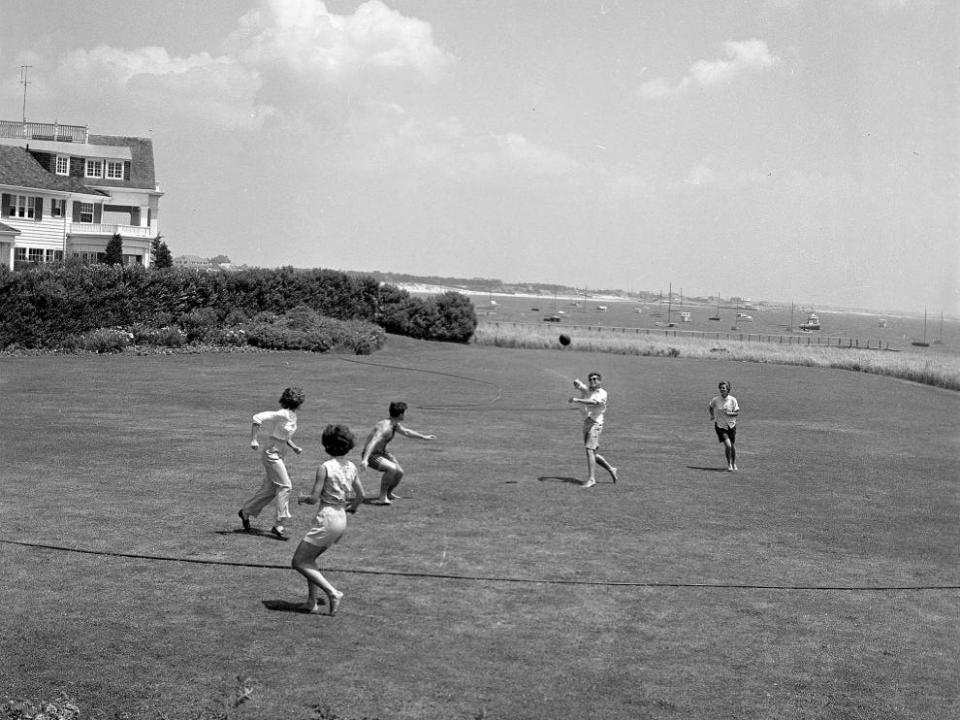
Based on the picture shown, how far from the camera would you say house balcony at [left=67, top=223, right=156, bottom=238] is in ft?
226

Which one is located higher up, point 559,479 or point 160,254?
point 160,254

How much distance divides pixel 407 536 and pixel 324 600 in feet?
11.3

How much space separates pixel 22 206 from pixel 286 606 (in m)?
61.2

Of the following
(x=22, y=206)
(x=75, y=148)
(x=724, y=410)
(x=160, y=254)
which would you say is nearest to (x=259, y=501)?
(x=724, y=410)

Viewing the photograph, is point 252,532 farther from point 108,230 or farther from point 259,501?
point 108,230

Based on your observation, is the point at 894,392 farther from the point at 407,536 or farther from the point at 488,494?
the point at 407,536

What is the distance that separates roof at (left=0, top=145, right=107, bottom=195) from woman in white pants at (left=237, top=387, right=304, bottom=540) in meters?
57.0

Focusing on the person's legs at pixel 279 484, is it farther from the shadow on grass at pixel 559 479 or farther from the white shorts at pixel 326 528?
the shadow on grass at pixel 559 479

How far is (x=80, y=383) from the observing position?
107 feet

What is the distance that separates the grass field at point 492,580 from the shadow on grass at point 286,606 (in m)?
0.14

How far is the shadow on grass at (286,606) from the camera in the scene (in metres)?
11.4

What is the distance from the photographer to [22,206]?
65.6 m

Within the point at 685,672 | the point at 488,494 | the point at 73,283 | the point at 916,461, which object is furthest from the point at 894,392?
the point at 685,672

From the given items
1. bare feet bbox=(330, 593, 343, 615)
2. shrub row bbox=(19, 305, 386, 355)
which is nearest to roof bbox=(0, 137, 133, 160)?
shrub row bbox=(19, 305, 386, 355)
